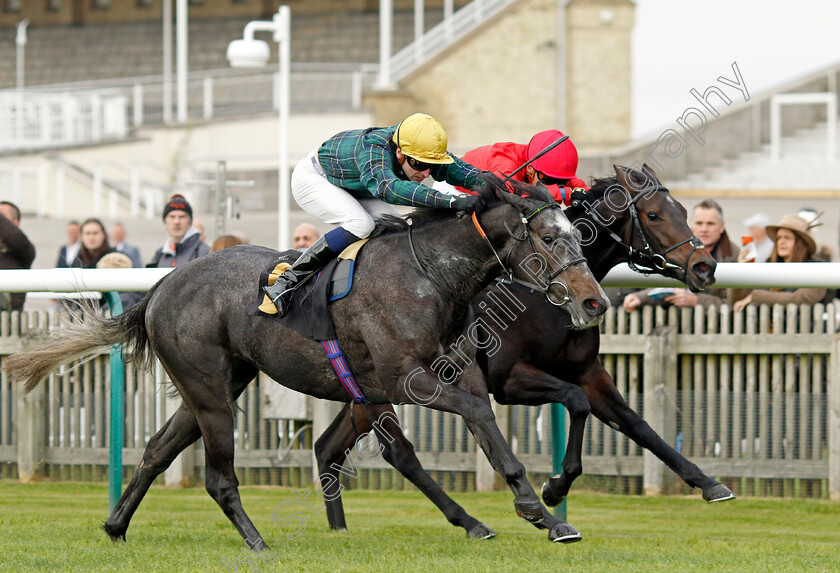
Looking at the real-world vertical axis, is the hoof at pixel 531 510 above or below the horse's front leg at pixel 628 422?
below

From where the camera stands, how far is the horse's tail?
563cm

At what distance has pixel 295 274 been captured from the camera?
500 cm

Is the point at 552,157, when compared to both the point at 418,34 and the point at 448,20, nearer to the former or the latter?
the point at 448,20

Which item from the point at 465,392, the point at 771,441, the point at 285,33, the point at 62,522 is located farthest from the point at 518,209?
the point at 285,33

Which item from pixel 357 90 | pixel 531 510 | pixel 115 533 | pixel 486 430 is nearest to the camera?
pixel 531 510

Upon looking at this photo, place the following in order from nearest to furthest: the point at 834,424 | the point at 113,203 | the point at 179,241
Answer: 1. the point at 834,424
2. the point at 179,241
3. the point at 113,203

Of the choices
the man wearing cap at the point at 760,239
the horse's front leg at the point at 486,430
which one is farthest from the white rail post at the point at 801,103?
the horse's front leg at the point at 486,430

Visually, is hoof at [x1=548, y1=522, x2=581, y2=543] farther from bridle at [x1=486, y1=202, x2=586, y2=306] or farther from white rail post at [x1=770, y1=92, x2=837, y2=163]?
white rail post at [x1=770, y1=92, x2=837, y2=163]

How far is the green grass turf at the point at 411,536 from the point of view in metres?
4.62

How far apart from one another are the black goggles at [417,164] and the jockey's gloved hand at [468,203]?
0.96ft

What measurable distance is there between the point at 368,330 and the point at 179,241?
4.08m

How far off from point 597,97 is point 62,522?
74.2 feet

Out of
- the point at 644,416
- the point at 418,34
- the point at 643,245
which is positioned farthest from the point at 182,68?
the point at 643,245

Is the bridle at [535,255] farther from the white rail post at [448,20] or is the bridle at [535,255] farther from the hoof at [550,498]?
the white rail post at [448,20]
